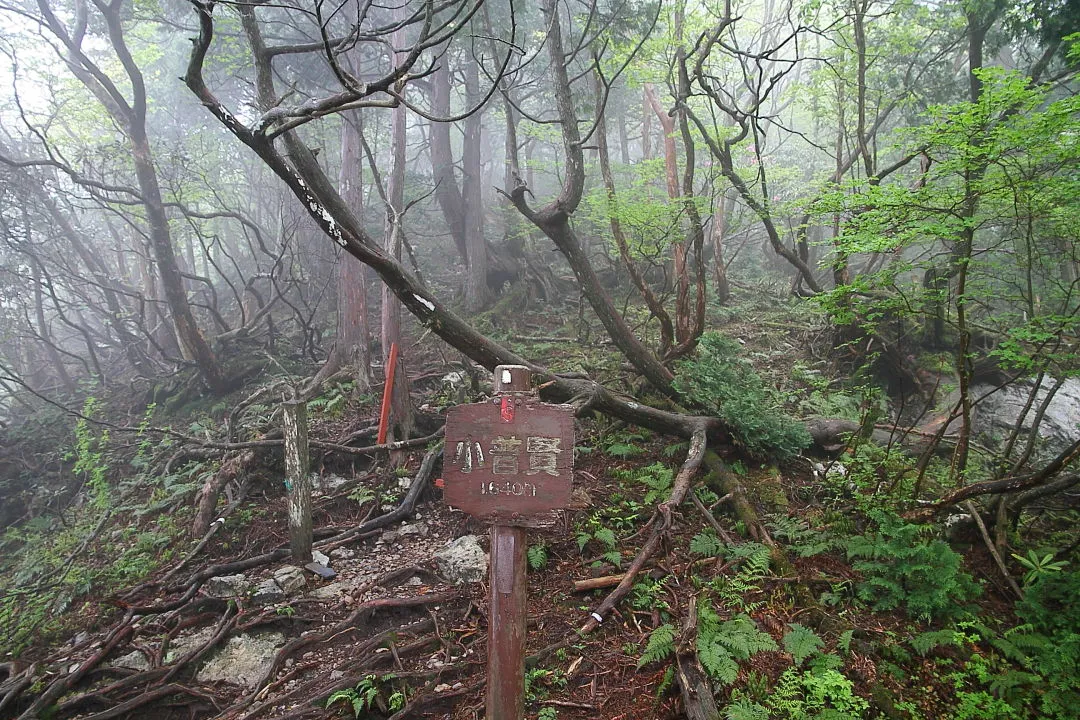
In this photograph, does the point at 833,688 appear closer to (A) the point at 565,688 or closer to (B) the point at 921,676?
(B) the point at 921,676

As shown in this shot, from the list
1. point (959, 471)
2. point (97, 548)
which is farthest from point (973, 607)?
point (97, 548)

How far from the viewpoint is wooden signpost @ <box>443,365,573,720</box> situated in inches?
107

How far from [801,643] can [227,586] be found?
523 centimetres

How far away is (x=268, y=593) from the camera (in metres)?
4.98

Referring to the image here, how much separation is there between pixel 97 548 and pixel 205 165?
15.7m

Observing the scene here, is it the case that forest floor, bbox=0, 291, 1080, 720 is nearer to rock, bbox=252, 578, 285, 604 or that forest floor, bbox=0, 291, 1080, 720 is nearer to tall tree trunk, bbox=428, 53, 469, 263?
rock, bbox=252, 578, 285, 604

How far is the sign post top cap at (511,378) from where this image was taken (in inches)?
112

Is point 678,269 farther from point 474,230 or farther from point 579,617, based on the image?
point 579,617

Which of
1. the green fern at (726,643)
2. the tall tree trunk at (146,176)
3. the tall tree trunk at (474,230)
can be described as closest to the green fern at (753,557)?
the green fern at (726,643)

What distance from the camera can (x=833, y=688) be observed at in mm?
3299

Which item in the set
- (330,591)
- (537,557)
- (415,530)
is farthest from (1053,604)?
(330,591)

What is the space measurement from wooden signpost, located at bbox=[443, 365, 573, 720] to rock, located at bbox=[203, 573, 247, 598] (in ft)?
11.9

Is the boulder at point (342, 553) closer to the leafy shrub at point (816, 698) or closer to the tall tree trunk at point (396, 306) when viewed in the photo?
the tall tree trunk at point (396, 306)

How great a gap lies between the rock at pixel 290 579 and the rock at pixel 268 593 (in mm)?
42
